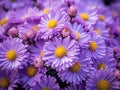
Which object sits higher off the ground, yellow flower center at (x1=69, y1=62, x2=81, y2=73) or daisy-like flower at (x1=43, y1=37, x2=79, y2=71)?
daisy-like flower at (x1=43, y1=37, x2=79, y2=71)

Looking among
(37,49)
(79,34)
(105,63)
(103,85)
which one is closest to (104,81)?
(103,85)

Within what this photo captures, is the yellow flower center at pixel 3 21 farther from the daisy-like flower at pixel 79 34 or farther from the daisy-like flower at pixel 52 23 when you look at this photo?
the daisy-like flower at pixel 79 34

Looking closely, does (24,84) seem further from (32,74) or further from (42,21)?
(42,21)

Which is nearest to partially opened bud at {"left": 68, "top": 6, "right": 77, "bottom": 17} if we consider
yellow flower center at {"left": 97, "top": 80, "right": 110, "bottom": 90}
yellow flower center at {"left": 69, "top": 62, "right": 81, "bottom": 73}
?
yellow flower center at {"left": 69, "top": 62, "right": 81, "bottom": 73}

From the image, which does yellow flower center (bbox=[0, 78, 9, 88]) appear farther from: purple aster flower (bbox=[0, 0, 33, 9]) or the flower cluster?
purple aster flower (bbox=[0, 0, 33, 9])

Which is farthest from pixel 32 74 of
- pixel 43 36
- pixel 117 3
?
pixel 117 3

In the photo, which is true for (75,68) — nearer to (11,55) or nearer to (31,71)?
(31,71)
